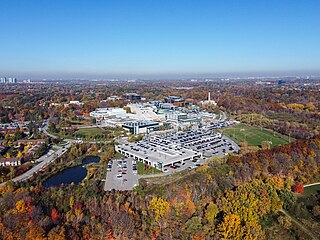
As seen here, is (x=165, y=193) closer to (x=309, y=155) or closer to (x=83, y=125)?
(x=309, y=155)

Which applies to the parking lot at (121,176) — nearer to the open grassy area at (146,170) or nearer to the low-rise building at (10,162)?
the open grassy area at (146,170)

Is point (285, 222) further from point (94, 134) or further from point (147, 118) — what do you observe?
point (147, 118)

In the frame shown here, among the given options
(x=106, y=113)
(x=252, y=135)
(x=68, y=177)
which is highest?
(x=106, y=113)

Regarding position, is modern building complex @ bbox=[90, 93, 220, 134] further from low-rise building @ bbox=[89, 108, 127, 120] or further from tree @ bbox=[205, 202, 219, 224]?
tree @ bbox=[205, 202, 219, 224]

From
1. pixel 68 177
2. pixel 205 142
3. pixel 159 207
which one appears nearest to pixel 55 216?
pixel 159 207

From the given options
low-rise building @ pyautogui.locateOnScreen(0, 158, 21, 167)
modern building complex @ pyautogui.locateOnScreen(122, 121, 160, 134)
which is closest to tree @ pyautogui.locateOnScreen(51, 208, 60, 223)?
low-rise building @ pyautogui.locateOnScreen(0, 158, 21, 167)

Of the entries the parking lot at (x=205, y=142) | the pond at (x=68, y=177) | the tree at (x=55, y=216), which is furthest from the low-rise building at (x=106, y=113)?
the tree at (x=55, y=216)

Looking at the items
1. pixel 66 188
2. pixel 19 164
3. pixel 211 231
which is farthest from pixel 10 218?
pixel 19 164
